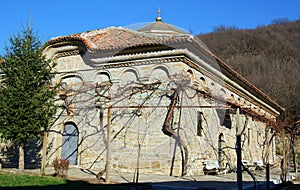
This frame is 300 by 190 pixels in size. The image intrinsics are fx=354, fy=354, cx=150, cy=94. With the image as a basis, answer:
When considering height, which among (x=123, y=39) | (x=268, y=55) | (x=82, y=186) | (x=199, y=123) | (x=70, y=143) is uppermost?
(x=268, y=55)

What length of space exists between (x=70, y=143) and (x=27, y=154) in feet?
7.23

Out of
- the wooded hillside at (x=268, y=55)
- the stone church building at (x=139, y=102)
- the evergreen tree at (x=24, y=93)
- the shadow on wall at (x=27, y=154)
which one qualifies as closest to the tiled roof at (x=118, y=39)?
the stone church building at (x=139, y=102)

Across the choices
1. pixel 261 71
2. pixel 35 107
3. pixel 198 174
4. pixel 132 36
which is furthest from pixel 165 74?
pixel 261 71

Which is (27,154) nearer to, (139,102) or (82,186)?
(139,102)

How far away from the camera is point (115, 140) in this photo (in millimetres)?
13398

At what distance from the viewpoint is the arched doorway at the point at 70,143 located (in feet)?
46.9

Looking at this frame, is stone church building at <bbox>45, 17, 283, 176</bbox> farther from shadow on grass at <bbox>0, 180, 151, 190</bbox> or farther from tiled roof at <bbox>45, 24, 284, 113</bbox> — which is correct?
shadow on grass at <bbox>0, 180, 151, 190</bbox>

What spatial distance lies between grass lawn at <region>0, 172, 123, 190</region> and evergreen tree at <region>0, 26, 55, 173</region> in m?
1.84

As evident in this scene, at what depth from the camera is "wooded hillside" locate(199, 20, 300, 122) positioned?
37.1m

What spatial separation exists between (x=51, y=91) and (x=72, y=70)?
3186 millimetres

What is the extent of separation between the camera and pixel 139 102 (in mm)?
13273

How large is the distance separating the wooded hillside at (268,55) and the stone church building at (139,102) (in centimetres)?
2202

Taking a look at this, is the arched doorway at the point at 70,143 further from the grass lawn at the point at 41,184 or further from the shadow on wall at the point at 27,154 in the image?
the grass lawn at the point at 41,184

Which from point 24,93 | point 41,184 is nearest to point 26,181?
point 41,184
